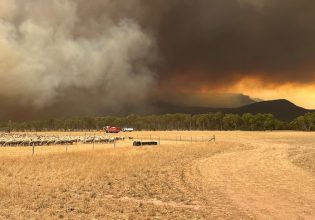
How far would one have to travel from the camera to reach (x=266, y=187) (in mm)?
24656

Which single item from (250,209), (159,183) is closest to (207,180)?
(159,183)

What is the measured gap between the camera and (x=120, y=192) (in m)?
23.2

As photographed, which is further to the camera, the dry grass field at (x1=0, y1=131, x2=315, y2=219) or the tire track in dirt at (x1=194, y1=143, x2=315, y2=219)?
the tire track in dirt at (x1=194, y1=143, x2=315, y2=219)

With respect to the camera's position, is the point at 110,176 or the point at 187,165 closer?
the point at 110,176

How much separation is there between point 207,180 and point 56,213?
14236mm

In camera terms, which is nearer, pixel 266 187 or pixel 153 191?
pixel 153 191

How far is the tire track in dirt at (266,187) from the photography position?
1750 cm

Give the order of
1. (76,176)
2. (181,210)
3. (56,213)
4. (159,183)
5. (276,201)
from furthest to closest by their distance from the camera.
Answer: (76,176) < (159,183) < (276,201) < (181,210) < (56,213)

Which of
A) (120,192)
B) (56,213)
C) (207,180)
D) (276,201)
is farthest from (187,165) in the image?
(56,213)

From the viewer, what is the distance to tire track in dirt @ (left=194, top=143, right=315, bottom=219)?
1750 centimetres

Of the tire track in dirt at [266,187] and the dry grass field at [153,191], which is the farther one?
the tire track in dirt at [266,187]

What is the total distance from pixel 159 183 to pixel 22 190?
31.4 feet

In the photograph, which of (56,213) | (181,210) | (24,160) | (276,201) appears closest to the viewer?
(56,213)

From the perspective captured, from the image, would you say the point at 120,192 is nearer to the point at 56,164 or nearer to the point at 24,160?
the point at 56,164
